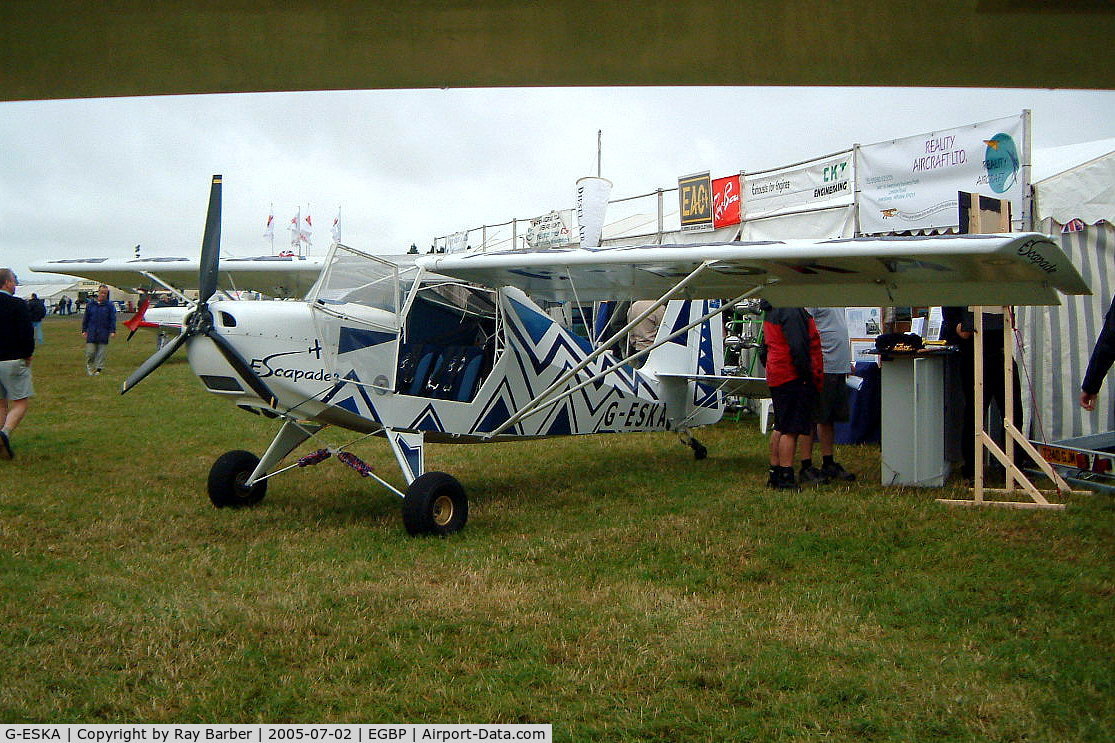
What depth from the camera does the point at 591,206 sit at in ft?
44.5

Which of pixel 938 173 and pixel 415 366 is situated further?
pixel 938 173

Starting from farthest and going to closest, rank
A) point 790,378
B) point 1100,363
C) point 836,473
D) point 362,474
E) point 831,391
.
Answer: point 831,391 → point 836,473 → point 790,378 → point 362,474 → point 1100,363

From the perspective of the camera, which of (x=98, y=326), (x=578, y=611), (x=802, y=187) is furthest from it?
(x=98, y=326)

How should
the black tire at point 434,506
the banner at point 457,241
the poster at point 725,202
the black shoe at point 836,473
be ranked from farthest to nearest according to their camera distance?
the banner at point 457,241 → the poster at point 725,202 → the black shoe at point 836,473 → the black tire at point 434,506

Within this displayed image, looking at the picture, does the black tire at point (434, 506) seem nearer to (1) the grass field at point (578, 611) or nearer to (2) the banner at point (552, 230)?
(1) the grass field at point (578, 611)

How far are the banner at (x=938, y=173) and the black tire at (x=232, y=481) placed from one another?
730 centimetres

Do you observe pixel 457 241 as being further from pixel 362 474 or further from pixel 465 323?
pixel 362 474

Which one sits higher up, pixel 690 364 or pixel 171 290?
pixel 171 290

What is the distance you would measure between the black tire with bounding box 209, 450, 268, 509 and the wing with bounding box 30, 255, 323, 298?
200 cm

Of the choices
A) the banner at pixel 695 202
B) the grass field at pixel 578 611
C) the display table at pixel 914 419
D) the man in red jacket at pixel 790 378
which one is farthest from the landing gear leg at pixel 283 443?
the banner at pixel 695 202

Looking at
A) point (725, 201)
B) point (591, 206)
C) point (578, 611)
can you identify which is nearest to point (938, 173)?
point (725, 201)

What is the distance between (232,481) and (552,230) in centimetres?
1254

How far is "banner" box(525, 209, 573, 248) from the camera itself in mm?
17359

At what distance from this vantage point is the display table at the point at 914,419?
267 inches
